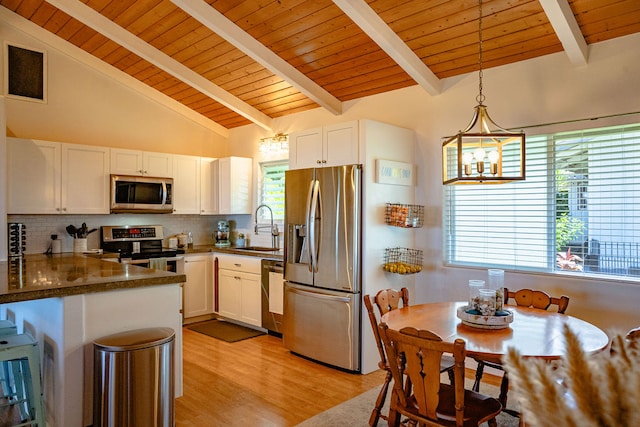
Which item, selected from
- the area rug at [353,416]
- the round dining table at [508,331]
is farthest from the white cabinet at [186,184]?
the round dining table at [508,331]

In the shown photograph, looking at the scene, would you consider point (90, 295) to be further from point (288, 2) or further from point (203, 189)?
point (203, 189)

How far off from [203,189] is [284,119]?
145 centimetres

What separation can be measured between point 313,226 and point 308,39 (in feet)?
5.59

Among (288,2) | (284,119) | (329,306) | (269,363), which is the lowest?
(269,363)

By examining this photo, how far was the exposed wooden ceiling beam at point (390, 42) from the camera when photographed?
329 centimetres

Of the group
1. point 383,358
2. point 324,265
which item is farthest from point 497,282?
point 324,265

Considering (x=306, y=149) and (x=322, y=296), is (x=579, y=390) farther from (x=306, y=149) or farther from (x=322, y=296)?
Answer: (x=306, y=149)

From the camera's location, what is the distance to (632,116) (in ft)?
10.3

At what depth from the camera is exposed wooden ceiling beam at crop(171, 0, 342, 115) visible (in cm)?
373

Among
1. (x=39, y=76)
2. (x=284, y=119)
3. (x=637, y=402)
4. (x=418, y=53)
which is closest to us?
(x=637, y=402)

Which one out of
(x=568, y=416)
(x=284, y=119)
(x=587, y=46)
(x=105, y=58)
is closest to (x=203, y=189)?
(x=284, y=119)

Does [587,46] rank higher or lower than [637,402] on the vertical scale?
higher

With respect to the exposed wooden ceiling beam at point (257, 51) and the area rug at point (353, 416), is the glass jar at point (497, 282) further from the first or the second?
the exposed wooden ceiling beam at point (257, 51)

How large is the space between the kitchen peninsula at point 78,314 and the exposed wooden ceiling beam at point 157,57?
2648 millimetres
